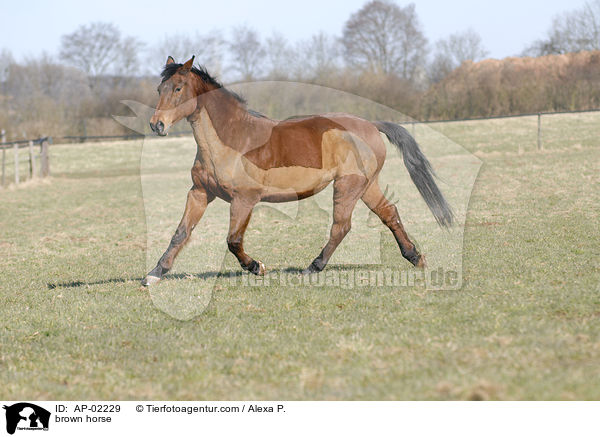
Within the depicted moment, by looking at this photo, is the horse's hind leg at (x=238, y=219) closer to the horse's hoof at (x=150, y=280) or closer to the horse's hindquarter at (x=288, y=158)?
the horse's hindquarter at (x=288, y=158)

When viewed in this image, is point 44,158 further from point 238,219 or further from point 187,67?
point 238,219

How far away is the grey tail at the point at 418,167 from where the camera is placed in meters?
6.87

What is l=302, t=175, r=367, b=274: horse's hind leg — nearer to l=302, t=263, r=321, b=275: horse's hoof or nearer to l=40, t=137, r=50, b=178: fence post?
l=302, t=263, r=321, b=275: horse's hoof

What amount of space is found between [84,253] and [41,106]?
1389 inches

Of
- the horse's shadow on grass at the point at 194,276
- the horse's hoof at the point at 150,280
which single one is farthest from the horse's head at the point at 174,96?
the horse's shadow on grass at the point at 194,276

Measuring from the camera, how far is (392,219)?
21.5 ft

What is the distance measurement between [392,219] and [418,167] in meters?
0.86

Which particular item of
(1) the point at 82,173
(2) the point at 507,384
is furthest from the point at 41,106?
(2) the point at 507,384

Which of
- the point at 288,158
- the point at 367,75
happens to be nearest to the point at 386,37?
the point at 367,75

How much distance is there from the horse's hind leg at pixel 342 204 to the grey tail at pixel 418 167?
959 mm
